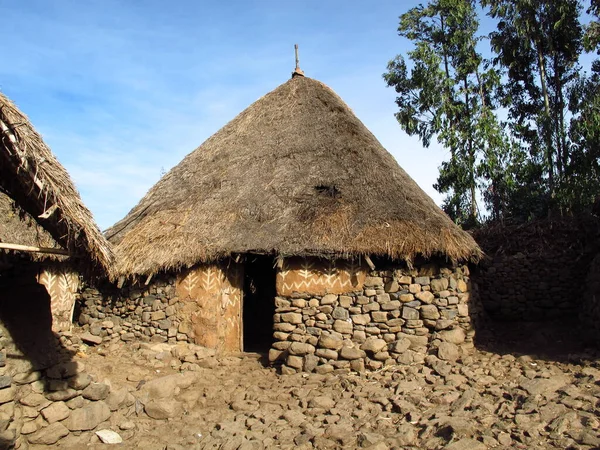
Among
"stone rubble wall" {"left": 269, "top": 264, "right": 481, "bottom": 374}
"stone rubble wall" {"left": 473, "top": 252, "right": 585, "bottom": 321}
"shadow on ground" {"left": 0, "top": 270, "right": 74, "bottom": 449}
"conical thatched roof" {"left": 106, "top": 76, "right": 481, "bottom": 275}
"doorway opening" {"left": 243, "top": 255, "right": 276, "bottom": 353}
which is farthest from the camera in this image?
"doorway opening" {"left": 243, "top": 255, "right": 276, "bottom": 353}

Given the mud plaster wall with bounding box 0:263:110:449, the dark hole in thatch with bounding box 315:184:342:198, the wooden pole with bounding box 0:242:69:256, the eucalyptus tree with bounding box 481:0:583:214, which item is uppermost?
the eucalyptus tree with bounding box 481:0:583:214

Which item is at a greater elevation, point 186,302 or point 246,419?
point 186,302

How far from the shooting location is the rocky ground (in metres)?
5.38

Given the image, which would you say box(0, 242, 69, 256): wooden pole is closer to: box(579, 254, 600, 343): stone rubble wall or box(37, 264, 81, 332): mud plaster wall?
box(37, 264, 81, 332): mud plaster wall

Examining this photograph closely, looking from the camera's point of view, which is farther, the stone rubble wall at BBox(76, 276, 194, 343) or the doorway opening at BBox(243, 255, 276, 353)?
the doorway opening at BBox(243, 255, 276, 353)

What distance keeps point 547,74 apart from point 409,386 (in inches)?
606

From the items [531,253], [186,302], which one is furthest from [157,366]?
[531,253]

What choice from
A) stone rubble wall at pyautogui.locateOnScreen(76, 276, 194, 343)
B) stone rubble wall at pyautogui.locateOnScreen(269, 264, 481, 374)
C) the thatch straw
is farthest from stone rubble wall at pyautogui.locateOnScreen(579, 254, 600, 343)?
the thatch straw

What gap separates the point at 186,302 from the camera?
29.1ft

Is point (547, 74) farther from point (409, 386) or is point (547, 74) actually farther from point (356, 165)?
point (409, 386)

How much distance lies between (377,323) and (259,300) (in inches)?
176

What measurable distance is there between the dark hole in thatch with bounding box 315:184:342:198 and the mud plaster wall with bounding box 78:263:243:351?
6.86ft

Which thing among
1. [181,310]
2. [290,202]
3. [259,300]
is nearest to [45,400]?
[181,310]

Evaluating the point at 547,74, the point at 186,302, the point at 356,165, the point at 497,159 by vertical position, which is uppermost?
the point at 547,74
